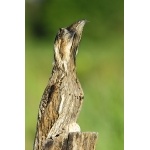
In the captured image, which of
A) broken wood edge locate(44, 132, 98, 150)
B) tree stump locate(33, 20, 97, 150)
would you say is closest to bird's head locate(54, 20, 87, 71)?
tree stump locate(33, 20, 97, 150)

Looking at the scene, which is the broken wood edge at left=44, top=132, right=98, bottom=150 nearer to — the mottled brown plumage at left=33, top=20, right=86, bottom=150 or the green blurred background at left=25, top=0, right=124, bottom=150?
the mottled brown plumage at left=33, top=20, right=86, bottom=150

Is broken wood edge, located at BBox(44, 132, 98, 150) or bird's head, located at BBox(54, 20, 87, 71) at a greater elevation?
bird's head, located at BBox(54, 20, 87, 71)

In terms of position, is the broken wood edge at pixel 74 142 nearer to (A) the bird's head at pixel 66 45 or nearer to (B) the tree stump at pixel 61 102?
(B) the tree stump at pixel 61 102

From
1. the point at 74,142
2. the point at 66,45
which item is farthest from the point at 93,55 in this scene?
the point at 74,142

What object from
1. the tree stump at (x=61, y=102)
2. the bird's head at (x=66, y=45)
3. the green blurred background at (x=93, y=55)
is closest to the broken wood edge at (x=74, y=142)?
the tree stump at (x=61, y=102)

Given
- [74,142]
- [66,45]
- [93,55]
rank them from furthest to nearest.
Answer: [93,55], [66,45], [74,142]

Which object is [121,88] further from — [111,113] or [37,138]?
[37,138]

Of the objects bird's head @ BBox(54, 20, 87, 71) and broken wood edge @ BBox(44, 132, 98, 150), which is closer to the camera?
broken wood edge @ BBox(44, 132, 98, 150)

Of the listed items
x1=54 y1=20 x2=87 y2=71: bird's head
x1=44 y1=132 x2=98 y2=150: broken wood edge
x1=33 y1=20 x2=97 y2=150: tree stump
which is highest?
x1=54 y1=20 x2=87 y2=71: bird's head

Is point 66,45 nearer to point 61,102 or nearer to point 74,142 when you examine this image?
point 61,102
